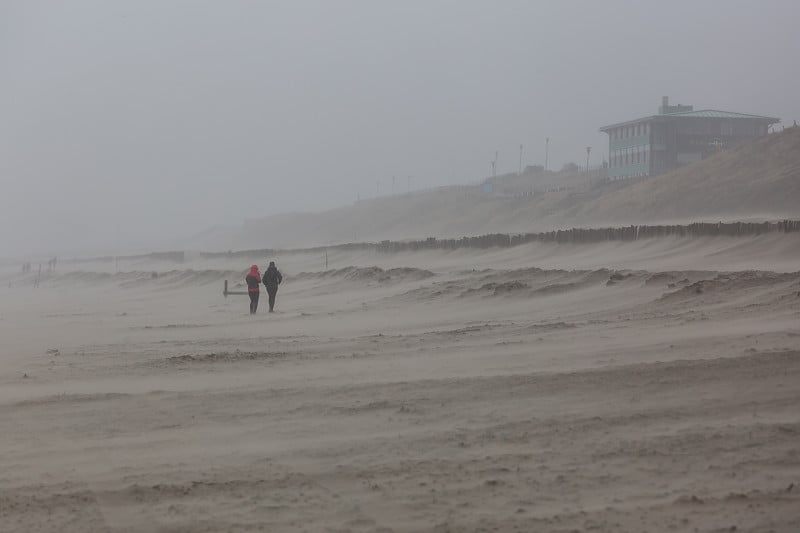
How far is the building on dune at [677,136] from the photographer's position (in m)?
69.1

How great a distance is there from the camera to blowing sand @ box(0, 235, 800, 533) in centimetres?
557

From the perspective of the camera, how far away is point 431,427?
719 centimetres

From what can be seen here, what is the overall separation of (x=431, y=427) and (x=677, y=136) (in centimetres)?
6603

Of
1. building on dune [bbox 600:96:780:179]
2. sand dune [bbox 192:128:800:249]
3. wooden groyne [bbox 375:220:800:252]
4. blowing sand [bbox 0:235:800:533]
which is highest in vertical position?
building on dune [bbox 600:96:780:179]

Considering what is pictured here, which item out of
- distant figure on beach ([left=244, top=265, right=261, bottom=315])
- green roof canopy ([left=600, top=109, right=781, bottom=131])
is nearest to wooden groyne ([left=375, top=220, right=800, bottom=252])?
distant figure on beach ([left=244, top=265, right=261, bottom=315])

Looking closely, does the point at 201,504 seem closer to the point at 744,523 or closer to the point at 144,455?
the point at 144,455

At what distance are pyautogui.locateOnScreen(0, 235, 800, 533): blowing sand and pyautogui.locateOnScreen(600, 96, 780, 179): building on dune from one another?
186 feet

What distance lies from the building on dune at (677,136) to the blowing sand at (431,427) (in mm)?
56666

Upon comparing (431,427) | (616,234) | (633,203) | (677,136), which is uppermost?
(677,136)

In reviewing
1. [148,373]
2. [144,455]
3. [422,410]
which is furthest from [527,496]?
[148,373]

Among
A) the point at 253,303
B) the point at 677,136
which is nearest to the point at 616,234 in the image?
the point at 253,303

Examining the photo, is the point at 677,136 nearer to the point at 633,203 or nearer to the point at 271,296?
the point at 633,203

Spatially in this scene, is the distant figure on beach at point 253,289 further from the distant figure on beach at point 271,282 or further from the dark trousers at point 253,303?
the distant figure on beach at point 271,282

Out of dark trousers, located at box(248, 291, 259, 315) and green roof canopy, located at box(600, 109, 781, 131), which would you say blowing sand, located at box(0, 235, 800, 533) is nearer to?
dark trousers, located at box(248, 291, 259, 315)
